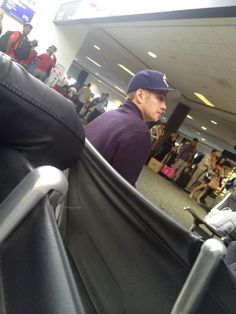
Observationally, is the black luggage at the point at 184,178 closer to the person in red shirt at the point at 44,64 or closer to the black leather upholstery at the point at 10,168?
the person in red shirt at the point at 44,64

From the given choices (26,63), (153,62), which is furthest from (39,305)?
(153,62)

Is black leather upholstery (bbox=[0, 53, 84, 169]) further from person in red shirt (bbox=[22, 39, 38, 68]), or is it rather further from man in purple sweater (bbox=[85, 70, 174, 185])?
person in red shirt (bbox=[22, 39, 38, 68])

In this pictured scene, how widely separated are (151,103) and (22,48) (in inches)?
282

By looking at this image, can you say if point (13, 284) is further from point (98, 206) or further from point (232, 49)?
point (232, 49)

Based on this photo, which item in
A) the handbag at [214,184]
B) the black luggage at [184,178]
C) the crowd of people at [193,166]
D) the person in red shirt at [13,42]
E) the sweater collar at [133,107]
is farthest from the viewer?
the black luggage at [184,178]

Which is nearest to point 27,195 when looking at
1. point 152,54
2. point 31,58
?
point 31,58

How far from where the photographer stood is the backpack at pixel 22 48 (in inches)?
332

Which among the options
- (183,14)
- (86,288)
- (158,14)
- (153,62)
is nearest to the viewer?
(86,288)

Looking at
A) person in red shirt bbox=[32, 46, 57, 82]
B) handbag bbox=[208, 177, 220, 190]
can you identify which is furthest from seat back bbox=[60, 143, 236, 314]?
handbag bbox=[208, 177, 220, 190]

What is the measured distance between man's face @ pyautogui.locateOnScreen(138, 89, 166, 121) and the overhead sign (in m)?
9.87

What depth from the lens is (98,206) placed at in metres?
0.85

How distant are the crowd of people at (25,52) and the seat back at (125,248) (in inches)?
313

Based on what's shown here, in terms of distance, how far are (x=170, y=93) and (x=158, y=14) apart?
4.06 meters

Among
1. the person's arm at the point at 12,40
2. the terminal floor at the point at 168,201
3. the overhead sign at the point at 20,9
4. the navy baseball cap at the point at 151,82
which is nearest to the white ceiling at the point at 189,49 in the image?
the navy baseball cap at the point at 151,82
